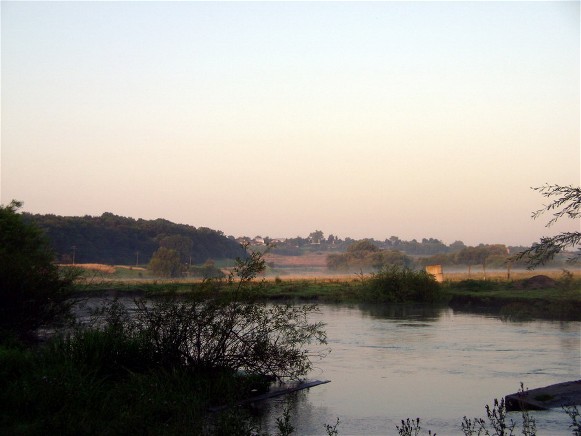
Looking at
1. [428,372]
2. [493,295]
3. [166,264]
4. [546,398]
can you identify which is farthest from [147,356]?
[166,264]

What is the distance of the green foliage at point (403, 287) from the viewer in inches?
2125

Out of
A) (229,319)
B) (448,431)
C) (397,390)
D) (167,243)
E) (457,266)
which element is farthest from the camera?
(457,266)

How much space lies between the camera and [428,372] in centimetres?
2055

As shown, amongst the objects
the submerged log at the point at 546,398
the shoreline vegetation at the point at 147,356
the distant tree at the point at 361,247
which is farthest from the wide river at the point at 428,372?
the distant tree at the point at 361,247

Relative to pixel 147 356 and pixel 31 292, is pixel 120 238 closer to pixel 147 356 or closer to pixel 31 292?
pixel 31 292

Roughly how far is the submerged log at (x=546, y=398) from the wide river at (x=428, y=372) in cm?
35

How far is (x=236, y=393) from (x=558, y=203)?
273 inches

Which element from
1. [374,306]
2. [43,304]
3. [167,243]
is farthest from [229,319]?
[167,243]

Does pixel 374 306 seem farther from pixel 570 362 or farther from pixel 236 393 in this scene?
pixel 236 393

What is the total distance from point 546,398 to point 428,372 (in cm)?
563

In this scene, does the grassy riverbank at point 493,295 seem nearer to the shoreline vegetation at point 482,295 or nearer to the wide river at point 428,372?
the shoreline vegetation at point 482,295

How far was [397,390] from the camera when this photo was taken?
58.6 feet

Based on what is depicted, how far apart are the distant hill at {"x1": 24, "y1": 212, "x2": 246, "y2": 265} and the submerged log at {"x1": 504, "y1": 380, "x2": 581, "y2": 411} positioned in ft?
246

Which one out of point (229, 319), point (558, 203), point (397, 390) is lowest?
point (397, 390)
